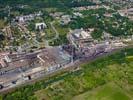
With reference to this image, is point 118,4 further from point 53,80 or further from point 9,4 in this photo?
point 53,80

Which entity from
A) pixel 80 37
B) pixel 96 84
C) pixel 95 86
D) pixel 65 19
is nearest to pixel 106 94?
pixel 95 86

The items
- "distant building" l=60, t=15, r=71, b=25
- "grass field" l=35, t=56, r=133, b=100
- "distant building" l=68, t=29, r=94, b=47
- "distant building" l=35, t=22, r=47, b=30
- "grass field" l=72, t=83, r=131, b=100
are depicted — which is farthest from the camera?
"distant building" l=60, t=15, r=71, b=25

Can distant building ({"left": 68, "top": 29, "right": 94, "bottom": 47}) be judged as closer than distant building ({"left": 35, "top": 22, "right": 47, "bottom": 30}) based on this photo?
Yes

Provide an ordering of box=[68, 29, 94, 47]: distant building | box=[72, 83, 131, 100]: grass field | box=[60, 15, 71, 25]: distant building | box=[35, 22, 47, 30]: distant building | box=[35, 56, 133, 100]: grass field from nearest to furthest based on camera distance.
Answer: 1. box=[72, 83, 131, 100]: grass field
2. box=[35, 56, 133, 100]: grass field
3. box=[68, 29, 94, 47]: distant building
4. box=[35, 22, 47, 30]: distant building
5. box=[60, 15, 71, 25]: distant building

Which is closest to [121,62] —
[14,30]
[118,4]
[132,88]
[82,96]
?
[132,88]

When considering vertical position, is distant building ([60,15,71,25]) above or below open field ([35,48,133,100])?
above

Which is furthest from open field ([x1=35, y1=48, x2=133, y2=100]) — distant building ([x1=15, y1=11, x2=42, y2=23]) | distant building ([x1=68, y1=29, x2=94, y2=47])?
distant building ([x1=15, y1=11, x2=42, y2=23])

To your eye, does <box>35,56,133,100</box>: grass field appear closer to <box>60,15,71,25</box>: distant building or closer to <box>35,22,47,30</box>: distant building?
<box>35,22,47,30</box>: distant building

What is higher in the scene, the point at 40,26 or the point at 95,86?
the point at 40,26

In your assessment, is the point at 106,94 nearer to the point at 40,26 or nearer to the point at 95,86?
the point at 95,86
